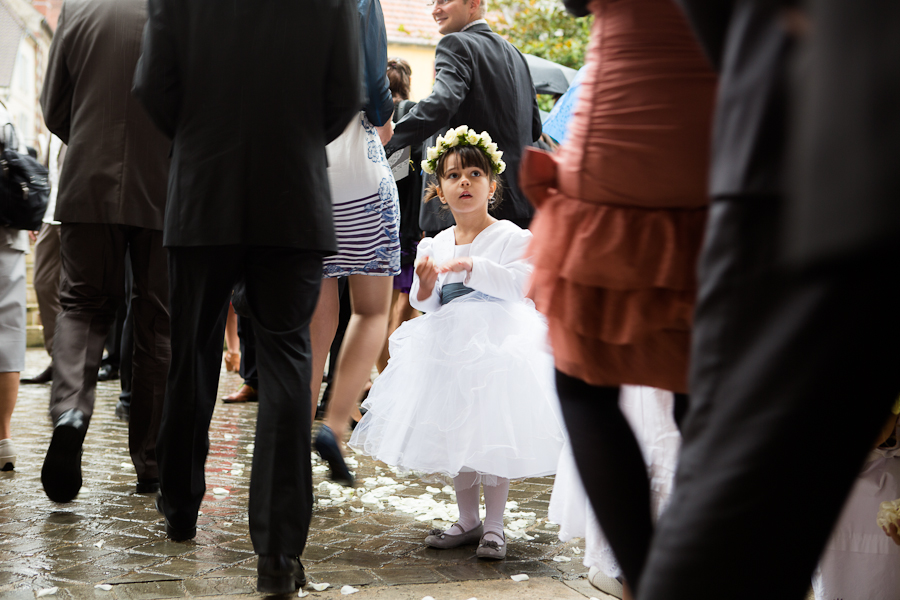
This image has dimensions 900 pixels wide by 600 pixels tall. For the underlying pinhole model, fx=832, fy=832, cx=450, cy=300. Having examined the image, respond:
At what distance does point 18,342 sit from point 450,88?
2610 millimetres

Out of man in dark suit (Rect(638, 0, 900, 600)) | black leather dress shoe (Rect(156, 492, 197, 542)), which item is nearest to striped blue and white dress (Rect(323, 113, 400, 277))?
black leather dress shoe (Rect(156, 492, 197, 542))

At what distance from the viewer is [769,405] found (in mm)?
975

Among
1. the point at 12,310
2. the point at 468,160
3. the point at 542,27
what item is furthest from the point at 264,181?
the point at 542,27

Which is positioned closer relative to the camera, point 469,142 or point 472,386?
point 472,386

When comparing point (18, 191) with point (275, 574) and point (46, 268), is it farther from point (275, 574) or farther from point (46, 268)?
point (46, 268)

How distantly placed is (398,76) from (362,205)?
A: 8.24ft

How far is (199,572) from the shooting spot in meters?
2.73

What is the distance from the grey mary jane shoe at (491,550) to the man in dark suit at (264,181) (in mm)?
720

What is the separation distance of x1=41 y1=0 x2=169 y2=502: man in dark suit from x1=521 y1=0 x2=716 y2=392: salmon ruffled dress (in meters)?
2.61

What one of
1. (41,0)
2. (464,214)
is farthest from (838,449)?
(41,0)

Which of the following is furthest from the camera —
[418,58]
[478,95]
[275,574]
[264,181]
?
[418,58]

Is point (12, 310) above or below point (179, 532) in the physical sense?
above

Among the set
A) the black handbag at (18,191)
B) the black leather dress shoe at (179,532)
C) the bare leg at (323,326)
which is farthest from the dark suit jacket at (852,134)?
the black handbag at (18,191)

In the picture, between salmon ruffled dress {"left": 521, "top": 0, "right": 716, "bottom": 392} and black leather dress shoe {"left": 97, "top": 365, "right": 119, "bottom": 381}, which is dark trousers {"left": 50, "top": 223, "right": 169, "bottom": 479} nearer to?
salmon ruffled dress {"left": 521, "top": 0, "right": 716, "bottom": 392}
